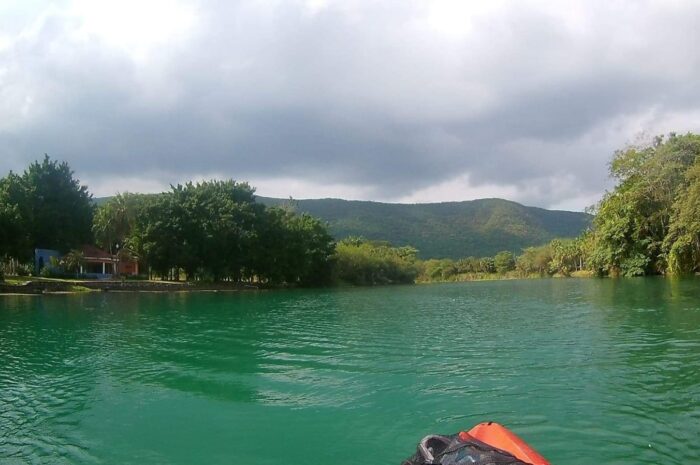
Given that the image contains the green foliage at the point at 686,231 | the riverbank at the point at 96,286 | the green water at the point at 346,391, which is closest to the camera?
the green water at the point at 346,391

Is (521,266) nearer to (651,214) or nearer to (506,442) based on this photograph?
(651,214)

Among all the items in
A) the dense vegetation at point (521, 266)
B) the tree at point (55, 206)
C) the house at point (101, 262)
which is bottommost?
the dense vegetation at point (521, 266)

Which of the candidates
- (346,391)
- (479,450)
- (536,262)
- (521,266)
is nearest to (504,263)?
(521,266)

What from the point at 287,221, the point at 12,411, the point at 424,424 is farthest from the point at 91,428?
the point at 287,221

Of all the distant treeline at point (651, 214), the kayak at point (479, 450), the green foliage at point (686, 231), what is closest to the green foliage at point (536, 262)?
the distant treeline at point (651, 214)

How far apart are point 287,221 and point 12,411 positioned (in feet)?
223

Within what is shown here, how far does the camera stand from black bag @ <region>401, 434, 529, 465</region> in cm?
515

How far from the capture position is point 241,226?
6912 centimetres

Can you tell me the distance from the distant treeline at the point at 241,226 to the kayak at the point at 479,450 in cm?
5661

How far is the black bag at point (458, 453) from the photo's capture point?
5151 mm

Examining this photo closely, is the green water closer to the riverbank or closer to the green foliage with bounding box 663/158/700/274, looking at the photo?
the riverbank

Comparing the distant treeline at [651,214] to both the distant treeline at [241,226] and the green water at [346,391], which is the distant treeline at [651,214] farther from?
the green water at [346,391]

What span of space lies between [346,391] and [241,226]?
5905 cm

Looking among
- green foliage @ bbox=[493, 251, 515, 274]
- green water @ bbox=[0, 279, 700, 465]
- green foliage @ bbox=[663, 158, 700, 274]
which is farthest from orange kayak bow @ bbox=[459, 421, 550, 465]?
green foliage @ bbox=[493, 251, 515, 274]
